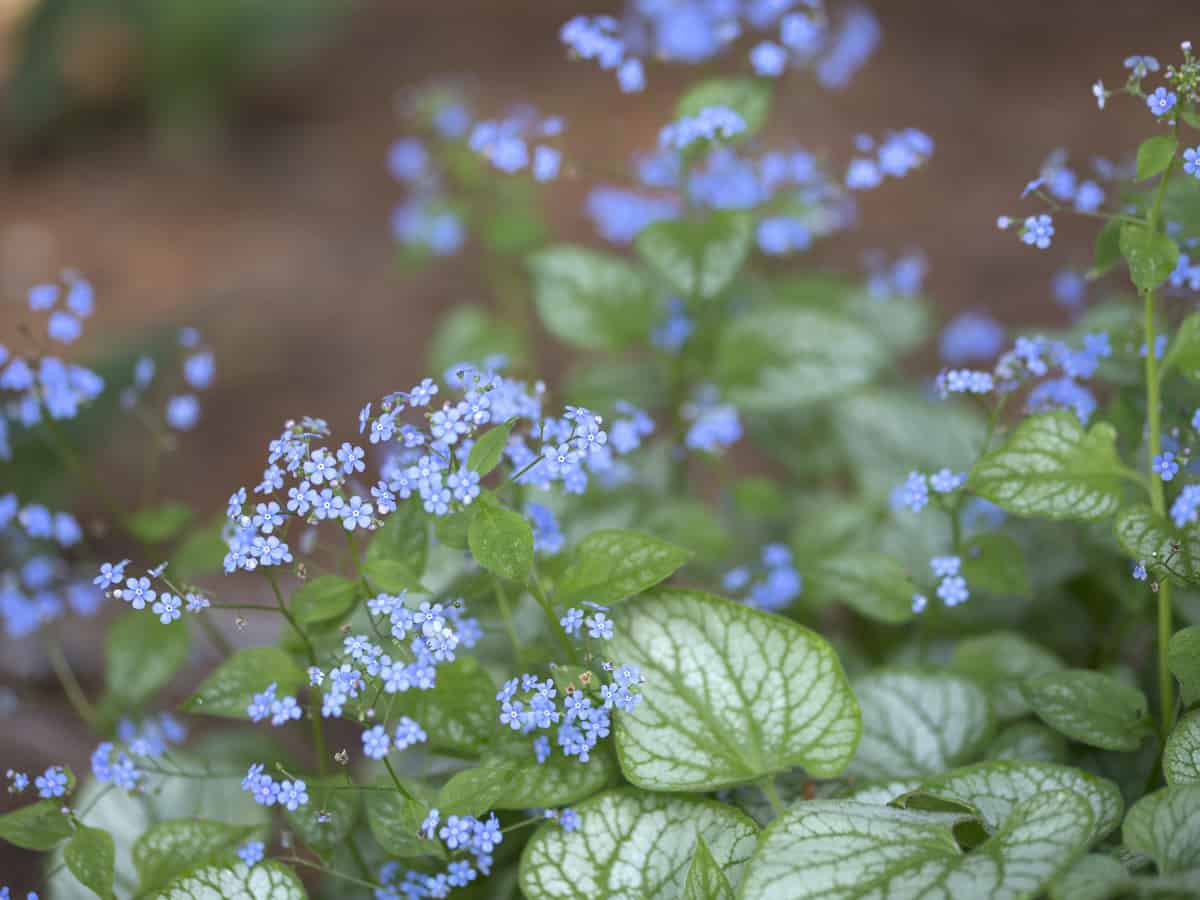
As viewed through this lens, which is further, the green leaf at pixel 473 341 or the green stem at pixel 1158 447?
the green leaf at pixel 473 341

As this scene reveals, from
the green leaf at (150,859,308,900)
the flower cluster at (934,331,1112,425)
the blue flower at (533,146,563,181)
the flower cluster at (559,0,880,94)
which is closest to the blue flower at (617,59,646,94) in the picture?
the flower cluster at (559,0,880,94)

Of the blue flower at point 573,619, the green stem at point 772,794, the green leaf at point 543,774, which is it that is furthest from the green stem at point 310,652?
the green stem at point 772,794

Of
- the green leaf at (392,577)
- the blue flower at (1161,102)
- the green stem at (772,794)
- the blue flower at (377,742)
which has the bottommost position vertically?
the green stem at (772,794)

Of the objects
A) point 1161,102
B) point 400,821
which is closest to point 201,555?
point 400,821

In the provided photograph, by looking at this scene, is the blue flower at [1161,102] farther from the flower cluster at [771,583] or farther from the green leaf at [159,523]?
the green leaf at [159,523]

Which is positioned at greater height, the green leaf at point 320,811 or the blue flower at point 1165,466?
the green leaf at point 320,811

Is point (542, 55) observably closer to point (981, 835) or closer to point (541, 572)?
point (541, 572)

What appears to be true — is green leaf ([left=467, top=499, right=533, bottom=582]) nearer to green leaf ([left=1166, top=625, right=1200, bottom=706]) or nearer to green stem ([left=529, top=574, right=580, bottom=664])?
green stem ([left=529, top=574, right=580, bottom=664])

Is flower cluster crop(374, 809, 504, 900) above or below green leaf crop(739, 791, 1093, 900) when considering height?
above
